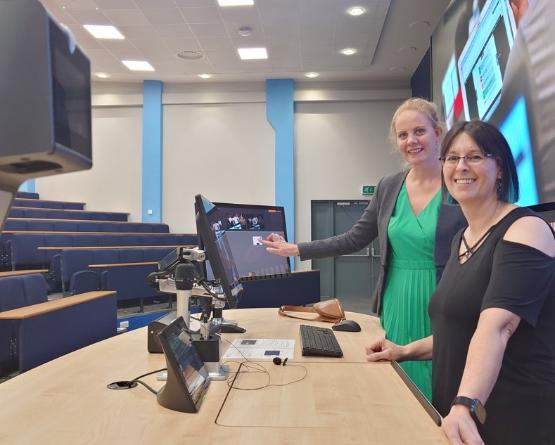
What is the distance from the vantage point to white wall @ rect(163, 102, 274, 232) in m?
7.98

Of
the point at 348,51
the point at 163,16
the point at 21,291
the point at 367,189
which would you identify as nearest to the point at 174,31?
the point at 163,16

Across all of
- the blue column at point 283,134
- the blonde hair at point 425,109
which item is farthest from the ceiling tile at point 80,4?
the blonde hair at point 425,109

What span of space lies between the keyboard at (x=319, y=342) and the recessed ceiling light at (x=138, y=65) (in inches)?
255

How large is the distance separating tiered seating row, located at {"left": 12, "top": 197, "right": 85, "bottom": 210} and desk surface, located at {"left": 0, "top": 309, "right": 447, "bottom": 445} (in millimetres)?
6892

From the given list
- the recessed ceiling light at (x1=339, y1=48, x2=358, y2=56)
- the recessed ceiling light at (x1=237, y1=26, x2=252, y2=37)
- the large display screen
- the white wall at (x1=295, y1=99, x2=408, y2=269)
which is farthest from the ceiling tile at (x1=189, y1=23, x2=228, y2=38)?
the large display screen

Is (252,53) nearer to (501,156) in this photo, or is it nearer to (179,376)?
(501,156)

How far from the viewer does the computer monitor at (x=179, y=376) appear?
3.15 feet

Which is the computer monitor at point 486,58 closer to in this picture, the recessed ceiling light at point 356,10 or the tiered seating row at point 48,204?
the recessed ceiling light at point 356,10

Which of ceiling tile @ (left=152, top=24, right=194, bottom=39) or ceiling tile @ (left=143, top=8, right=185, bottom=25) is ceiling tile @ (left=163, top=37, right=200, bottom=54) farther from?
ceiling tile @ (left=143, top=8, right=185, bottom=25)

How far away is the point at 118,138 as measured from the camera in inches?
325

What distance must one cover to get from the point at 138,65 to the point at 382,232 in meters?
6.58

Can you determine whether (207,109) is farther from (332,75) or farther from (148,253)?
(148,253)

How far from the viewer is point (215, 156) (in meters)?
8.07

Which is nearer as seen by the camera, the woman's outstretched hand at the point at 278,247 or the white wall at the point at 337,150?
the woman's outstretched hand at the point at 278,247
